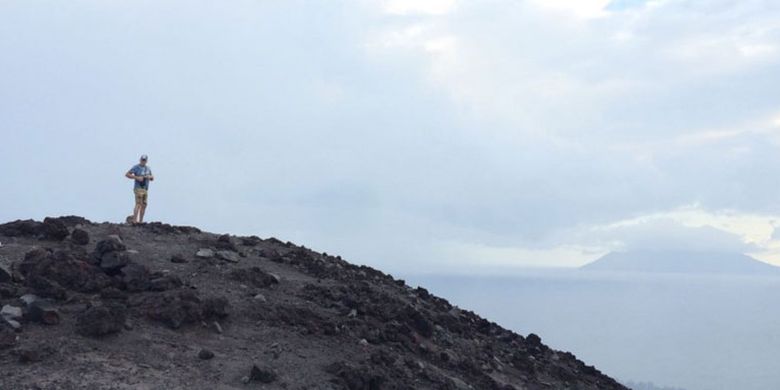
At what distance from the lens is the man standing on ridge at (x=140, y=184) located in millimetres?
20578

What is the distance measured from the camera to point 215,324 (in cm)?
1397

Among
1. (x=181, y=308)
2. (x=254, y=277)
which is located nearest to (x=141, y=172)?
(x=254, y=277)

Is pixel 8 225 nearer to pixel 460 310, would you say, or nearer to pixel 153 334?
pixel 153 334

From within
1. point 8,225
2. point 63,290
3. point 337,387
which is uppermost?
point 8,225

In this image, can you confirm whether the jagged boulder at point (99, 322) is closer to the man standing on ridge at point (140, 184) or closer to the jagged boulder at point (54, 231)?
the jagged boulder at point (54, 231)

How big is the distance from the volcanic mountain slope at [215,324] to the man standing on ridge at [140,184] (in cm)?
146

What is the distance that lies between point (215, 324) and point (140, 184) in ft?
25.6

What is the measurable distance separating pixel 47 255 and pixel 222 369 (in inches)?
181

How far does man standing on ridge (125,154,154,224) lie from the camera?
20578 mm

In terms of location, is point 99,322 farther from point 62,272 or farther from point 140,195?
point 140,195

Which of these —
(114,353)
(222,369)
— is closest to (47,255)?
(114,353)

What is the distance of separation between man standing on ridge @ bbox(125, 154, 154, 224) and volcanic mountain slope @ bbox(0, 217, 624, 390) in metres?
1.46

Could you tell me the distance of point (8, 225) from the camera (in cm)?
1764

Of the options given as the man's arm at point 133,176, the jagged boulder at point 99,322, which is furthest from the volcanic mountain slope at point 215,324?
the man's arm at point 133,176
